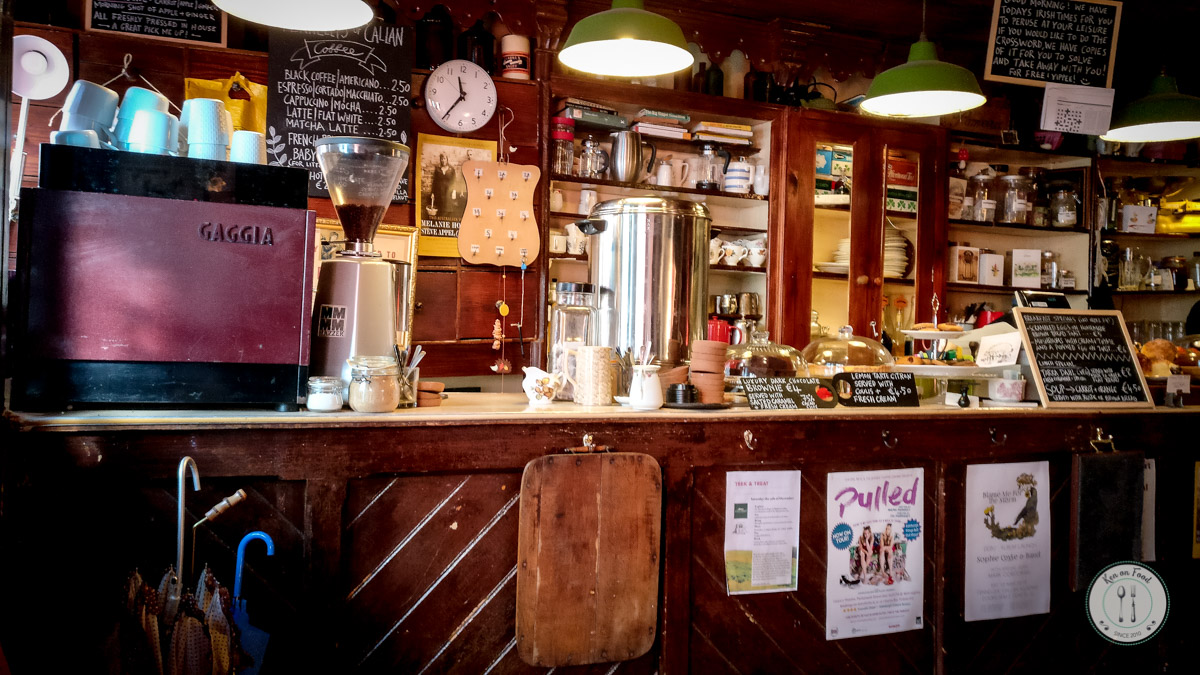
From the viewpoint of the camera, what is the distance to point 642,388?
194 cm

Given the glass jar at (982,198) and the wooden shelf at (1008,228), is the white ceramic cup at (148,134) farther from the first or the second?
the glass jar at (982,198)

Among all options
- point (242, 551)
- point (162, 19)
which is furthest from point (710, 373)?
point (162, 19)

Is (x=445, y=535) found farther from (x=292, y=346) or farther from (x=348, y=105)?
(x=348, y=105)

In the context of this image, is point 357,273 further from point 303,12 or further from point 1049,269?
point 1049,269

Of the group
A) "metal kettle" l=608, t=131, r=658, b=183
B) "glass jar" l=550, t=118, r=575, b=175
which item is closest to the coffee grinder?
"glass jar" l=550, t=118, r=575, b=175

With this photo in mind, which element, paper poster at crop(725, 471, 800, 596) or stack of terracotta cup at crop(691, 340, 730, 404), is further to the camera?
stack of terracotta cup at crop(691, 340, 730, 404)

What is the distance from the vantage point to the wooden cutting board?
5.82 ft

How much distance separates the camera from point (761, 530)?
198cm

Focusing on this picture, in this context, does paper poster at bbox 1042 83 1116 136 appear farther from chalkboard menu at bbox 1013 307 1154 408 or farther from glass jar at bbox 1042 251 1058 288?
chalkboard menu at bbox 1013 307 1154 408

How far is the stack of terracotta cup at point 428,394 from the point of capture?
1937 mm

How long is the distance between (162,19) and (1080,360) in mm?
3898

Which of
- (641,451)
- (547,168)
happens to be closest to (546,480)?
(641,451)

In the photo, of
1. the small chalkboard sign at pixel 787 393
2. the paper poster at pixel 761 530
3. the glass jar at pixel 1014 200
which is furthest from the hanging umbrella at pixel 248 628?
the glass jar at pixel 1014 200

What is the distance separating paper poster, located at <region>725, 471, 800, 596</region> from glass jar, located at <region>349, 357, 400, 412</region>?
33.9 inches
